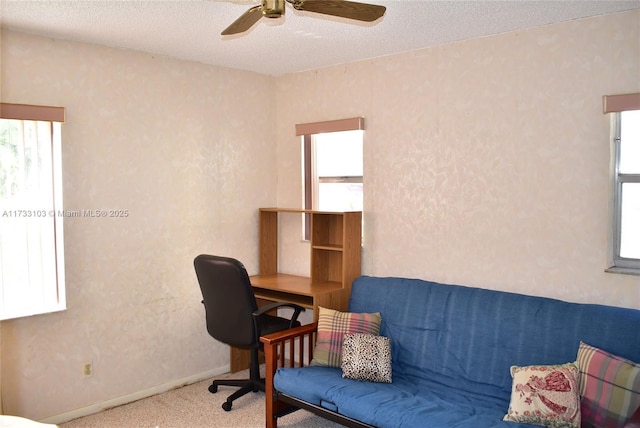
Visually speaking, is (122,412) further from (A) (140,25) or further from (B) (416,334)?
(A) (140,25)

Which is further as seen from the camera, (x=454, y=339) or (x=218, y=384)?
(x=218, y=384)

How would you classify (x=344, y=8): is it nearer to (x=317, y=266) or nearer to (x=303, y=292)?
(x=303, y=292)

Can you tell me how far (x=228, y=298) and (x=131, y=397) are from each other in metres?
1.05

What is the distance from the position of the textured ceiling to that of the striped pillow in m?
1.75

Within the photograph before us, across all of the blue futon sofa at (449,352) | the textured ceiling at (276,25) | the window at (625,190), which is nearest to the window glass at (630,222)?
the window at (625,190)

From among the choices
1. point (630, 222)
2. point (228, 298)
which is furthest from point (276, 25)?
point (630, 222)

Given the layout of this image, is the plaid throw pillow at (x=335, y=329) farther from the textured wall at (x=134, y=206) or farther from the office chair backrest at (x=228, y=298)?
the textured wall at (x=134, y=206)

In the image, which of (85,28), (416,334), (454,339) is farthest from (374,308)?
(85,28)

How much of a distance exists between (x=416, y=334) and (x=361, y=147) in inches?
57.5

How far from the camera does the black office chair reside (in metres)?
3.26

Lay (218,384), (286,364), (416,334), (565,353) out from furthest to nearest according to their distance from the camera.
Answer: (286,364) < (218,384) < (416,334) < (565,353)

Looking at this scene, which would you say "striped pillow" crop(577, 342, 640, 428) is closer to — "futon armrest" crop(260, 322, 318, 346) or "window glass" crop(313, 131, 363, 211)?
"futon armrest" crop(260, 322, 318, 346)

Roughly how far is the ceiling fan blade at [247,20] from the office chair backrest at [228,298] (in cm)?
147

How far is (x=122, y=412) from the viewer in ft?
11.2
